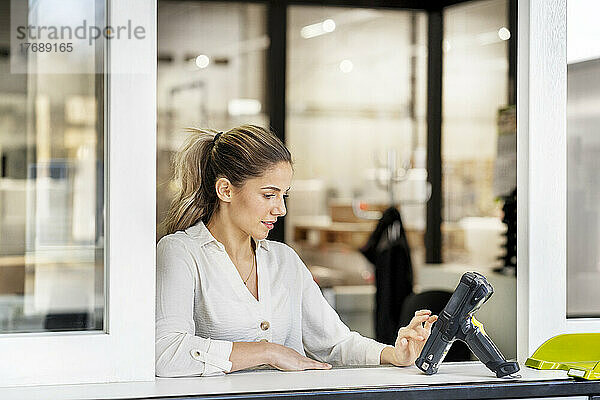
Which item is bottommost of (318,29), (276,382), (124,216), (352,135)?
(276,382)

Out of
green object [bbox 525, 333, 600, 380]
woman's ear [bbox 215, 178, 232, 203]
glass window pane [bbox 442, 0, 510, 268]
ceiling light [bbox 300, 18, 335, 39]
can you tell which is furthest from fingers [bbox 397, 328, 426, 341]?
ceiling light [bbox 300, 18, 335, 39]

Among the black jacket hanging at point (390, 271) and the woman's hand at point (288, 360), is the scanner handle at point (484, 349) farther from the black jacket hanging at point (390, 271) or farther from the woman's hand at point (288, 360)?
the black jacket hanging at point (390, 271)

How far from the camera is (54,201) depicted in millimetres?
2012

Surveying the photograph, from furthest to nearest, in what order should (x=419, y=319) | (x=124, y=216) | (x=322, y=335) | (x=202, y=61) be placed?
(x=202, y=61), (x=322, y=335), (x=419, y=319), (x=124, y=216)

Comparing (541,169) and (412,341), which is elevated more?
(541,169)

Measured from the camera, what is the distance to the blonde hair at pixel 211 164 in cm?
219

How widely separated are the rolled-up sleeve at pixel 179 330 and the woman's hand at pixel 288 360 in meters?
0.11

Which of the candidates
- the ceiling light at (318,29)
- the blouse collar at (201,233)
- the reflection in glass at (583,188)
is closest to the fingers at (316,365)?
the blouse collar at (201,233)

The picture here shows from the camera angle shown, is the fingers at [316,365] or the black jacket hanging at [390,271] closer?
→ the fingers at [316,365]

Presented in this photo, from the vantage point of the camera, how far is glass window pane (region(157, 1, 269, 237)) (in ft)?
17.3

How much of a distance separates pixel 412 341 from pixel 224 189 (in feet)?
1.88

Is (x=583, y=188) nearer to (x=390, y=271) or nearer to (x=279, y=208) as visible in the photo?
(x=279, y=208)

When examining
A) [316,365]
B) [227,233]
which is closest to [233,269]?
[227,233]

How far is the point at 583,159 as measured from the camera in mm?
2357
